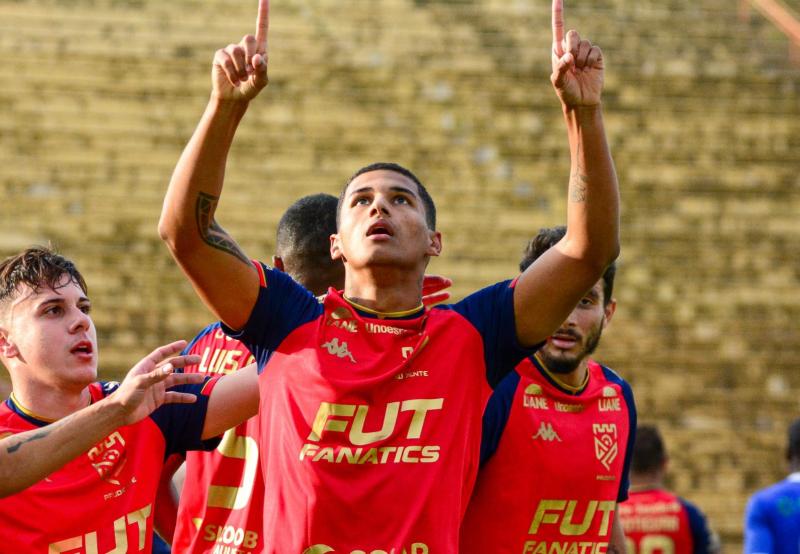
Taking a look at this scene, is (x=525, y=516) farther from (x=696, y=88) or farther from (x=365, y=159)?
(x=696, y=88)

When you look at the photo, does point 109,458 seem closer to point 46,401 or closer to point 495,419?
point 46,401

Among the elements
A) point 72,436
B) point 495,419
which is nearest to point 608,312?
point 495,419

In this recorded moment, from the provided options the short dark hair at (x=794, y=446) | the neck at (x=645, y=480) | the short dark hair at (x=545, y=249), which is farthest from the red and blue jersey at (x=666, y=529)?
the short dark hair at (x=545, y=249)

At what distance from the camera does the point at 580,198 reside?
10.8ft

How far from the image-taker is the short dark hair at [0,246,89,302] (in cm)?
381

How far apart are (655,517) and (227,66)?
14.3 feet

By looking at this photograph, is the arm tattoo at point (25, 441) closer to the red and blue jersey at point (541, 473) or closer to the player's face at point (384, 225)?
the player's face at point (384, 225)

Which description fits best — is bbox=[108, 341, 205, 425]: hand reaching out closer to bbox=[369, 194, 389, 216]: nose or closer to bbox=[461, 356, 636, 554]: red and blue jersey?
bbox=[369, 194, 389, 216]: nose

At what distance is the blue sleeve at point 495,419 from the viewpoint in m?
4.31

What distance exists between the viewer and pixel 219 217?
1311 centimetres

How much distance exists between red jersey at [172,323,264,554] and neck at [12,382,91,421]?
0.53m

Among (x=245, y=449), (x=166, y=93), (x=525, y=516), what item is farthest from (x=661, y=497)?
(x=166, y=93)

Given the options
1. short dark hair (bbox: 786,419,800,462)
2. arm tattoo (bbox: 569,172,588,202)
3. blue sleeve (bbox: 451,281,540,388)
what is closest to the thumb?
arm tattoo (bbox: 569,172,588,202)

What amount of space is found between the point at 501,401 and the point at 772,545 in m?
2.87
